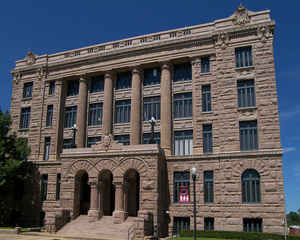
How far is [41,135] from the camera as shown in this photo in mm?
45438

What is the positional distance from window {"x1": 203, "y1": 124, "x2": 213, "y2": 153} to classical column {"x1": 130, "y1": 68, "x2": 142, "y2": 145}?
766 centimetres

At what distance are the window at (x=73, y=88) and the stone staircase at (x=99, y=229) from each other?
17.8m

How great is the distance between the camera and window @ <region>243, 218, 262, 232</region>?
3244cm

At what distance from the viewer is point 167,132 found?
38.5 m

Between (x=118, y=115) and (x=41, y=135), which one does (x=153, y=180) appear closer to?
(x=118, y=115)

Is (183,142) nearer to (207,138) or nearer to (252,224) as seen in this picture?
(207,138)

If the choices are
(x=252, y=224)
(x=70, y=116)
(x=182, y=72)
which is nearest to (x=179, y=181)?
(x=252, y=224)

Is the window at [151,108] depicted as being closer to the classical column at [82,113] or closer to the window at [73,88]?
the classical column at [82,113]

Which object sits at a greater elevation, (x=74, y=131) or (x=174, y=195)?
(x=74, y=131)

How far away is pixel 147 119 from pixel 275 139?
1475 cm

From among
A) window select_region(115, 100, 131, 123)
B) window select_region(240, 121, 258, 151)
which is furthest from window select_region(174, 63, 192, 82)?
window select_region(240, 121, 258, 151)

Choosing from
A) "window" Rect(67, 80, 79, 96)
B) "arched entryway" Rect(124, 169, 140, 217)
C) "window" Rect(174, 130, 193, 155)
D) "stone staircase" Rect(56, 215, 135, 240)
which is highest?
"window" Rect(67, 80, 79, 96)

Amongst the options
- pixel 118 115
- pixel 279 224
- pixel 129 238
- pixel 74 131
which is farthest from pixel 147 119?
pixel 279 224

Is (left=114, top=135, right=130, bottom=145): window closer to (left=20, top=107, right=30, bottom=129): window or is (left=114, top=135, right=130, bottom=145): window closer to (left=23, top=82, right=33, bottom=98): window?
(left=20, top=107, right=30, bottom=129): window
